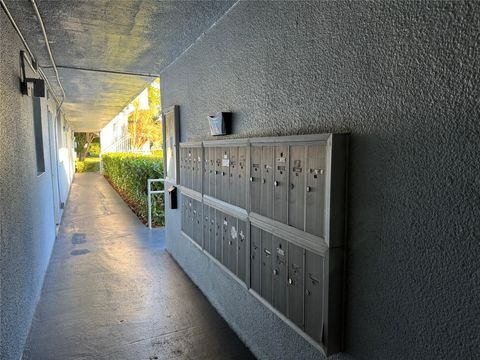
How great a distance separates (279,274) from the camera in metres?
2.23

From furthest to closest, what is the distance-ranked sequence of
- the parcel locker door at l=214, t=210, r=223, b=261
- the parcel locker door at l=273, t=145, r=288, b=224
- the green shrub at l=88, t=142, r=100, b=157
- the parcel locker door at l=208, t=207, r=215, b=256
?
the green shrub at l=88, t=142, r=100, b=157
the parcel locker door at l=208, t=207, r=215, b=256
the parcel locker door at l=214, t=210, r=223, b=261
the parcel locker door at l=273, t=145, r=288, b=224

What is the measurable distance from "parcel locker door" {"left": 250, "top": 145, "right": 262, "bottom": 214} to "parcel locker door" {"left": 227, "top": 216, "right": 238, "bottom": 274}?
0.38m

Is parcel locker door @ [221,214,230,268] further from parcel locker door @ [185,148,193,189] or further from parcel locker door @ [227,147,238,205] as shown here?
parcel locker door @ [185,148,193,189]

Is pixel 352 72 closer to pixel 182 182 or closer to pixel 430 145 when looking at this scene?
pixel 430 145

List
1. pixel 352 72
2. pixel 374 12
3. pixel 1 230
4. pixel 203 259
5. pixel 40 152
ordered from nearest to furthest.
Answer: pixel 374 12
pixel 352 72
pixel 1 230
pixel 203 259
pixel 40 152

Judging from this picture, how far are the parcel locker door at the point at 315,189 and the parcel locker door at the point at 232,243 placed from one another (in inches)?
40.5

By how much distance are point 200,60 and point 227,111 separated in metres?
0.91

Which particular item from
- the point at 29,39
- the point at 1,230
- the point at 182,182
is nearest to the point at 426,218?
the point at 1,230

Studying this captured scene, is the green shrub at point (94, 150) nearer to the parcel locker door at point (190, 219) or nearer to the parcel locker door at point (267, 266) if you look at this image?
the parcel locker door at point (190, 219)

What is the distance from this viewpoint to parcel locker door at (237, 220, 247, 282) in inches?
106

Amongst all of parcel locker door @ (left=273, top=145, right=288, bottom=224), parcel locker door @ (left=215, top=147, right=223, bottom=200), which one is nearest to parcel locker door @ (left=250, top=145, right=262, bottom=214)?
parcel locker door @ (left=273, top=145, right=288, bottom=224)

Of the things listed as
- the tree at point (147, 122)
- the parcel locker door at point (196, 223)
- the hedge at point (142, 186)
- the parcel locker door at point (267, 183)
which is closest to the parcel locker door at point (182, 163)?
the parcel locker door at point (196, 223)

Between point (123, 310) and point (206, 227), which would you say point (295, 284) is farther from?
point (123, 310)

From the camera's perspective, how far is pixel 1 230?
230cm
